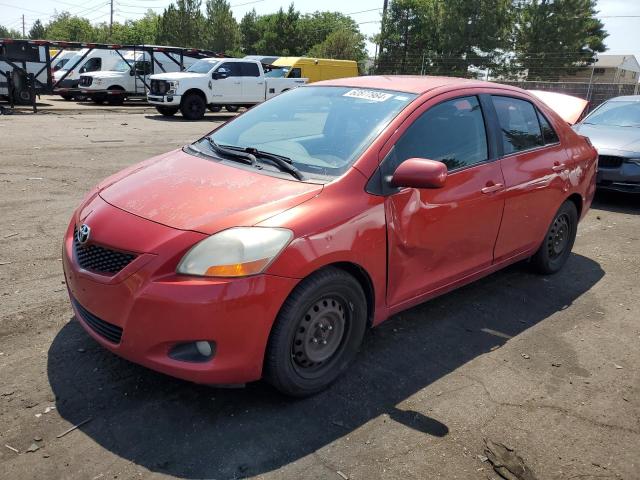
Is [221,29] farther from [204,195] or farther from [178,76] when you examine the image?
[204,195]

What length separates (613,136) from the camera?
8422mm

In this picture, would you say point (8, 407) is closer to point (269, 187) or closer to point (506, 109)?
point (269, 187)

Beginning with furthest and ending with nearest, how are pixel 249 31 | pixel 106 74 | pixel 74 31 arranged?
pixel 74 31 → pixel 249 31 → pixel 106 74

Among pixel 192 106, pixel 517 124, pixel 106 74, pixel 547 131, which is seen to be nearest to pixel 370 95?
pixel 517 124

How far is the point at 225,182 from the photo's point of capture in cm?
318

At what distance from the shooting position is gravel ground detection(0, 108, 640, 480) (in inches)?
102

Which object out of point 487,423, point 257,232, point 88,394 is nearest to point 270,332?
point 257,232

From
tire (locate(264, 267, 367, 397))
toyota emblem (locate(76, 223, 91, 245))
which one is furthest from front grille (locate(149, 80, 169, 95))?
tire (locate(264, 267, 367, 397))

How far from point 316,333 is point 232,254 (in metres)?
0.70

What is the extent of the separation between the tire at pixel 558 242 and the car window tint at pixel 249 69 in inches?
634

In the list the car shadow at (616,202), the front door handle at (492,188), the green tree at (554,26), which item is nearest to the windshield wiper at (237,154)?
the front door handle at (492,188)

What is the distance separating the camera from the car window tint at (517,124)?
4246 millimetres

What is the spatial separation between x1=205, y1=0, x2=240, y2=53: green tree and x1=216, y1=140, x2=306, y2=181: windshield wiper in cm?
5798

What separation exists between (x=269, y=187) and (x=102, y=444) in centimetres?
149
